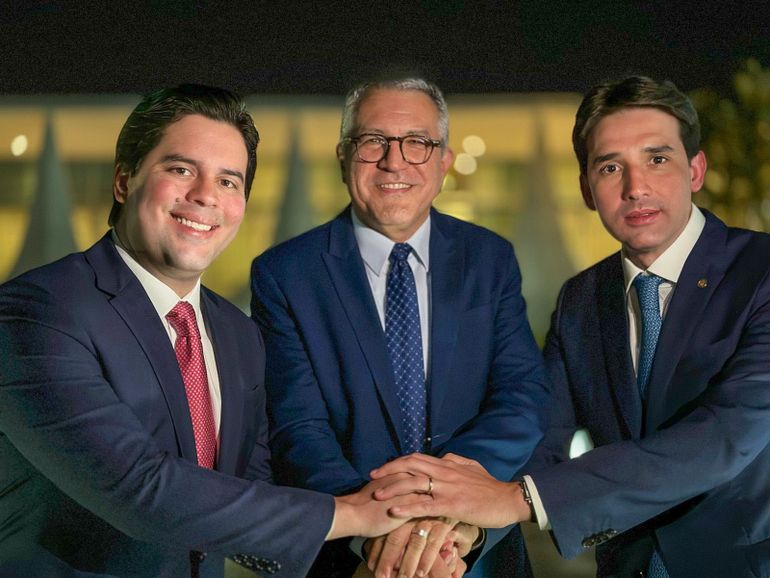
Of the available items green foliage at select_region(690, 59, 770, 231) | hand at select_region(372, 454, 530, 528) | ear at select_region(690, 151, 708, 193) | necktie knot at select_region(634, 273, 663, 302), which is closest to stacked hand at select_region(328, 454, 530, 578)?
hand at select_region(372, 454, 530, 528)

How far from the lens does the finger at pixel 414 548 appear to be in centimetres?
236

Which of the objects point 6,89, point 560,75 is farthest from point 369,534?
point 6,89

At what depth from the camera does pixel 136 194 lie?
235cm

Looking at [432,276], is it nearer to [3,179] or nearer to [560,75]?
[560,75]

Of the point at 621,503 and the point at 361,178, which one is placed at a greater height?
the point at 361,178

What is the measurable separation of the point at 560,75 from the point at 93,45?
2611mm

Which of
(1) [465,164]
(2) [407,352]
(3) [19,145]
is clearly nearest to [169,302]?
(2) [407,352]

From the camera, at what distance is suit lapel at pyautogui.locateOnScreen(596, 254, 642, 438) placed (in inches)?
105

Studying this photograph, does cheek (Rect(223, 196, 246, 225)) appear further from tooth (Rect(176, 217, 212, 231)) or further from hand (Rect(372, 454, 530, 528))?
hand (Rect(372, 454, 530, 528))

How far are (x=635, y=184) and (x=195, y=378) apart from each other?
1.29m

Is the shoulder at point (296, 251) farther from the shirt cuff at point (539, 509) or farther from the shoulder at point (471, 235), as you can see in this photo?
the shirt cuff at point (539, 509)

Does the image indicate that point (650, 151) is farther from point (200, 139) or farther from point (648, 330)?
point (200, 139)

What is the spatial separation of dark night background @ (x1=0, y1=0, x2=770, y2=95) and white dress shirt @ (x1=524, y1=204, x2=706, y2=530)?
2723mm

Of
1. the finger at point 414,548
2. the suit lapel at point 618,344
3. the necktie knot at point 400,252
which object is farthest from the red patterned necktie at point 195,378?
the suit lapel at point 618,344
